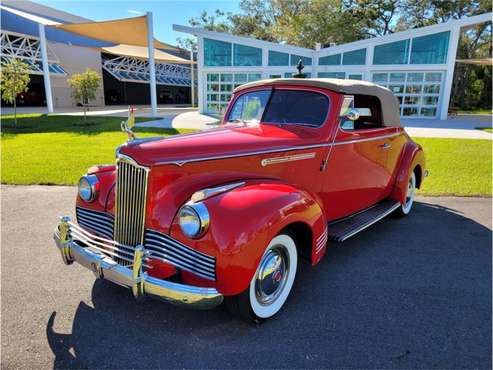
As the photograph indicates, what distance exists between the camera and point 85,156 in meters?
8.99

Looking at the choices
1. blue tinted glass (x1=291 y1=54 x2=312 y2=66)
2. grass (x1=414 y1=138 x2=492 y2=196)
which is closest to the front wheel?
grass (x1=414 y1=138 x2=492 y2=196)

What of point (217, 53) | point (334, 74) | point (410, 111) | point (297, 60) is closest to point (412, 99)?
point (410, 111)

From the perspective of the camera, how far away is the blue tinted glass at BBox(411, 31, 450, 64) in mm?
18078

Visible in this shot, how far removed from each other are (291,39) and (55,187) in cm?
2939

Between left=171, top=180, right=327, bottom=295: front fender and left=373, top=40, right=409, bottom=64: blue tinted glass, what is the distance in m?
19.7

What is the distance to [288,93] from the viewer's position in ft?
12.3

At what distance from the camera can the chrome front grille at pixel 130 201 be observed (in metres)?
2.57

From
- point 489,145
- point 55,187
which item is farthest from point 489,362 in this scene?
point 489,145

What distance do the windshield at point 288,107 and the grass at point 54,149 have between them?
14.9ft

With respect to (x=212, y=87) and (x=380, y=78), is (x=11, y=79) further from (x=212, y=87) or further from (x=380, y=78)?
(x=380, y=78)

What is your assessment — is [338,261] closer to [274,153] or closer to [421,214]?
[274,153]

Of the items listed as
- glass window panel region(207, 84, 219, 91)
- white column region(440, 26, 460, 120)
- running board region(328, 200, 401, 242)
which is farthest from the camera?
glass window panel region(207, 84, 219, 91)

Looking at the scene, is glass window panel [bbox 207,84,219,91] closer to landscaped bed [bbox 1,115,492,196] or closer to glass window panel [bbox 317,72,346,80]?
glass window panel [bbox 317,72,346,80]

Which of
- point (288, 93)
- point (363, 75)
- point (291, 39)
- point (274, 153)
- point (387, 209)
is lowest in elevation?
point (387, 209)
